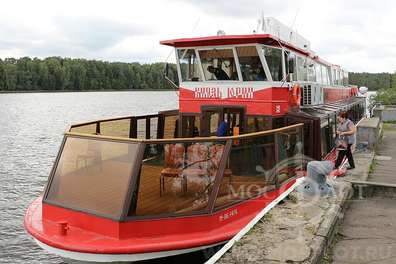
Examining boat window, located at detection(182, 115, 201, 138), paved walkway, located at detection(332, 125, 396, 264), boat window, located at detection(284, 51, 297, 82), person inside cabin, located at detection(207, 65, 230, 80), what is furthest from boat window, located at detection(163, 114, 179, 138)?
paved walkway, located at detection(332, 125, 396, 264)

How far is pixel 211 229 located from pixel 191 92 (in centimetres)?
583

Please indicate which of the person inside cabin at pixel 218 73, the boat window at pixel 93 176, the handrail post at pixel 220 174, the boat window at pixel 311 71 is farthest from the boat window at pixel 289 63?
the boat window at pixel 93 176

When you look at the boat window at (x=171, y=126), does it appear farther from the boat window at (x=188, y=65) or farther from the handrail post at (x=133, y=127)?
the handrail post at (x=133, y=127)

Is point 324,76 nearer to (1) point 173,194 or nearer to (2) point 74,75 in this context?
(1) point 173,194

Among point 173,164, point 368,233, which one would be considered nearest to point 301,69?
point 173,164

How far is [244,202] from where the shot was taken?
7.49m

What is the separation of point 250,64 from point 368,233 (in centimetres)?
669

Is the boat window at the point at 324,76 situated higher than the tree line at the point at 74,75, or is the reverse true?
the tree line at the point at 74,75

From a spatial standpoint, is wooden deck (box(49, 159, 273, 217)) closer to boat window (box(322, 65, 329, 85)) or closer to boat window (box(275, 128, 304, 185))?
boat window (box(275, 128, 304, 185))

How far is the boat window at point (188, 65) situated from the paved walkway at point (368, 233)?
665 cm

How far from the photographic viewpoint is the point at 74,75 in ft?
421

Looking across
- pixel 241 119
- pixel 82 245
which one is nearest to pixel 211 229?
pixel 82 245

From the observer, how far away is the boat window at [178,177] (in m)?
6.60

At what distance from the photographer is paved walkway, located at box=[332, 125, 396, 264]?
15.3ft
